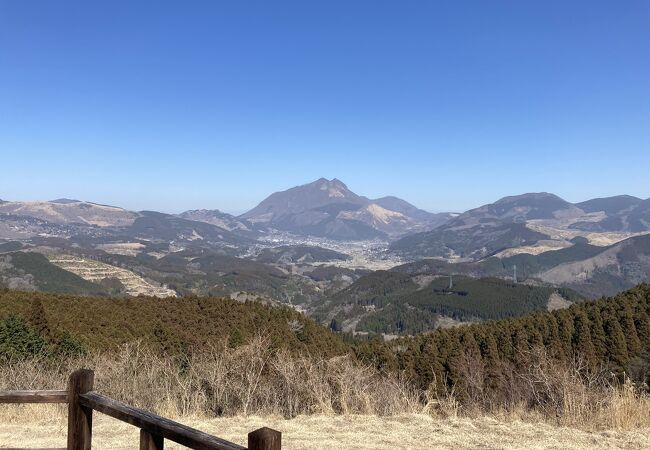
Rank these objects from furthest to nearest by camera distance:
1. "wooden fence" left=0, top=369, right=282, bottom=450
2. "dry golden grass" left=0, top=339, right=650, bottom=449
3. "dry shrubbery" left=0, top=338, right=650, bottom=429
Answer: "dry shrubbery" left=0, top=338, right=650, bottom=429, "dry golden grass" left=0, top=339, right=650, bottom=449, "wooden fence" left=0, top=369, right=282, bottom=450

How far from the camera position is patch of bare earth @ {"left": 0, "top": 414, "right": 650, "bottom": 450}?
8297 mm

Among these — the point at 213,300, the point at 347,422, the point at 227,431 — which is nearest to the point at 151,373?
the point at 227,431

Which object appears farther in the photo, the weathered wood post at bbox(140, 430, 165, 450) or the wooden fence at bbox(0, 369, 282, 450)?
the weathered wood post at bbox(140, 430, 165, 450)

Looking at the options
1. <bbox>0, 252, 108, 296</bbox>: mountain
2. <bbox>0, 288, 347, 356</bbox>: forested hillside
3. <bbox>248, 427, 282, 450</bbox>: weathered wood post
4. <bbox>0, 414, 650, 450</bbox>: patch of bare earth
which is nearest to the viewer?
<bbox>248, 427, 282, 450</bbox>: weathered wood post

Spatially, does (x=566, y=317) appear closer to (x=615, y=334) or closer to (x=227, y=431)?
(x=615, y=334)

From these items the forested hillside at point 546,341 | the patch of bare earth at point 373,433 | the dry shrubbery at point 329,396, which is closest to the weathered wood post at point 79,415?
the patch of bare earth at point 373,433

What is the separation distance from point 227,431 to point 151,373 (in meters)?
6.27

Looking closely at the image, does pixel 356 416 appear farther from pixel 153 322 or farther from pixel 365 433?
pixel 153 322

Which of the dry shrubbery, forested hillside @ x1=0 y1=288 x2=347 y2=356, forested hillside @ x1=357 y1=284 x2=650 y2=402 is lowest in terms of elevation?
forested hillside @ x1=357 y1=284 x2=650 y2=402

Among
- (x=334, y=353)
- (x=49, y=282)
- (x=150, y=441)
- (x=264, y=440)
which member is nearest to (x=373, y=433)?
(x=150, y=441)

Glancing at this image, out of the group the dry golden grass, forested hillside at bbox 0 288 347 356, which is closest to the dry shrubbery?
the dry golden grass

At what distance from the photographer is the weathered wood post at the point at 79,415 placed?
489 centimetres

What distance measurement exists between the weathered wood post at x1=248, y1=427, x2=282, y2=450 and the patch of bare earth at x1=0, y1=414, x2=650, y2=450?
566cm

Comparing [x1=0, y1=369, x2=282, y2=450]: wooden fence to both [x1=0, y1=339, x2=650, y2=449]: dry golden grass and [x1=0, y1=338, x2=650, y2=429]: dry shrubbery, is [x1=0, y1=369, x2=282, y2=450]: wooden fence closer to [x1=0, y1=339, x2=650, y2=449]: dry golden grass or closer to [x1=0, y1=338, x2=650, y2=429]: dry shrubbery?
[x1=0, y1=339, x2=650, y2=449]: dry golden grass
